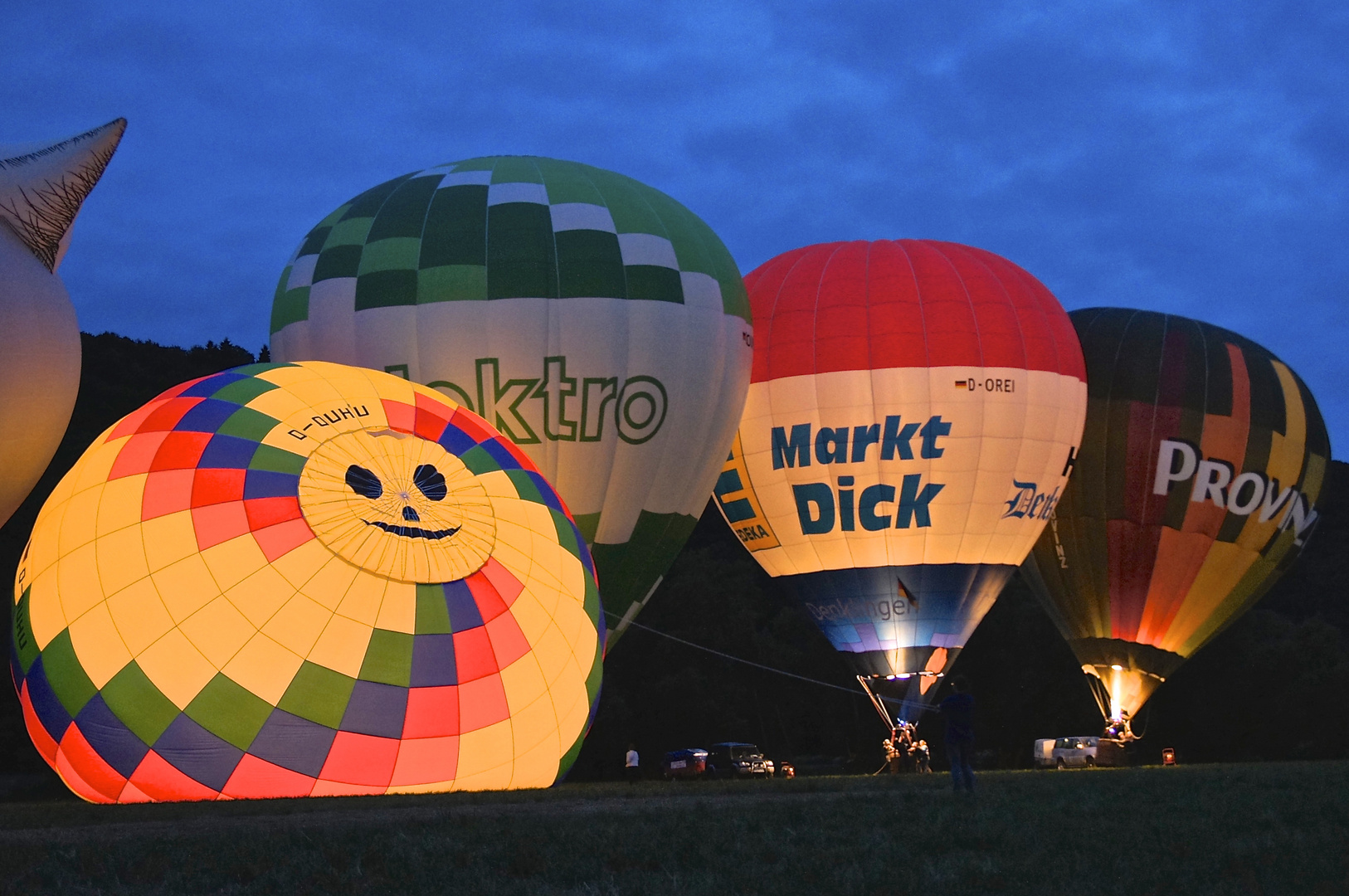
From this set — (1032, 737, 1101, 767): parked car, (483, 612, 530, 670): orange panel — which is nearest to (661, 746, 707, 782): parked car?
(1032, 737, 1101, 767): parked car

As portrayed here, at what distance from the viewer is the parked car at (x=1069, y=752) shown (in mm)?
23828

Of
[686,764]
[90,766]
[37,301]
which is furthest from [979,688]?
[37,301]

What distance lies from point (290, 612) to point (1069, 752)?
1786cm

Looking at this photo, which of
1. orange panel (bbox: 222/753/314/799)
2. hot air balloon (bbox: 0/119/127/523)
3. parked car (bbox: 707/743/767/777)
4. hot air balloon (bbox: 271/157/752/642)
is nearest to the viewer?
hot air balloon (bbox: 0/119/127/523)

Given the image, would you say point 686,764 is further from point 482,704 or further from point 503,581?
point 482,704

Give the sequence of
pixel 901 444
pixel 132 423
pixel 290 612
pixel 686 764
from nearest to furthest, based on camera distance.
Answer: pixel 290 612, pixel 132 423, pixel 901 444, pixel 686 764

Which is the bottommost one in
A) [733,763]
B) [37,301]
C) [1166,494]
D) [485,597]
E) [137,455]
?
[733,763]

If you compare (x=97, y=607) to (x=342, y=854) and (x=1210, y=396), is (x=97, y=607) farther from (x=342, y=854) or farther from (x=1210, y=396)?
(x=1210, y=396)

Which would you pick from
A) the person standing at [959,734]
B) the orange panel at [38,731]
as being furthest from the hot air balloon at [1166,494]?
the orange panel at [38,731]

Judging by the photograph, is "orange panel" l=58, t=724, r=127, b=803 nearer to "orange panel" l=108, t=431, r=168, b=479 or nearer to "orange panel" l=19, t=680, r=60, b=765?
"orange panel" l=19, t=680, r=60, b=765

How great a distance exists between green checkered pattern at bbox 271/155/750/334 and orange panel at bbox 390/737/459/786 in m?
6.14

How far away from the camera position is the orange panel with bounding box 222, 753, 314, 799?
→ 8.79m

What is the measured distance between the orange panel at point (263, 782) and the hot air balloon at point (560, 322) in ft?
19.1

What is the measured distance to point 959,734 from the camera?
9922 millimetres
